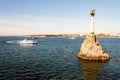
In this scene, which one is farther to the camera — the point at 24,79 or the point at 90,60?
the point at 90,60

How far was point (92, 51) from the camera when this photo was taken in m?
56.6

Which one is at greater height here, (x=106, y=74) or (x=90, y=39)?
(x=90, y=39)

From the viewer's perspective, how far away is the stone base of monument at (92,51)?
56.2 meters

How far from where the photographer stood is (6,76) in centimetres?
3528

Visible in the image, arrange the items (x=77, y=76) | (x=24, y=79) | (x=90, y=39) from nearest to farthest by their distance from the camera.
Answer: (x=24, y=79) < (x=77, y=76) < (x=90, y=39)

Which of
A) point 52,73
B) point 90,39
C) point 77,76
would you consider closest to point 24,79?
point 52,73

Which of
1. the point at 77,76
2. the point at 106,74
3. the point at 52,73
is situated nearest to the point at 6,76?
the point at 52,73

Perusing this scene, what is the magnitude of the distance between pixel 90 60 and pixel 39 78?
2540 centimetres

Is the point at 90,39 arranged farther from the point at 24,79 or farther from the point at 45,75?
the point at 24,79

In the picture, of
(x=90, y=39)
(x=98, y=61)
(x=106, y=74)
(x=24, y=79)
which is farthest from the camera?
(x=90, y=39)

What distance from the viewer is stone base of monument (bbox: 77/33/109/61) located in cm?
5616

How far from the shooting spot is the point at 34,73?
38.3 m

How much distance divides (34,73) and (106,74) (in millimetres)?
14935

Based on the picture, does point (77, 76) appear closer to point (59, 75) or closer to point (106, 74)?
point (59, 75)
